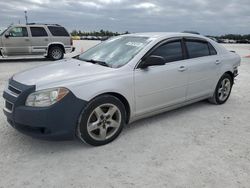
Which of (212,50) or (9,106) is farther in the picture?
(212,50)

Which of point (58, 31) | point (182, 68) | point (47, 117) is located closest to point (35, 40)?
point (58, 31)

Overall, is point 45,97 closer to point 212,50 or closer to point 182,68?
point 182,68

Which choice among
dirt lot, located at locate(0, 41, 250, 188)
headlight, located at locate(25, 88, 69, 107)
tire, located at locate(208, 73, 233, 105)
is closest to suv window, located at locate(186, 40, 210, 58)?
tire, located at locate(208, 73, 233, 105)

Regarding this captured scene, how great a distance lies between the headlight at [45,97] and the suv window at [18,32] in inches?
451

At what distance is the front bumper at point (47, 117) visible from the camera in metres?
3.46

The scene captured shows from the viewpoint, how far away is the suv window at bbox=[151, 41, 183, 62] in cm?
464

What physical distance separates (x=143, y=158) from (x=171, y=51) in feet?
6.84

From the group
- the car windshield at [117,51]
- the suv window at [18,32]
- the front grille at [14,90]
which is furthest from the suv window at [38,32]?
the front grille at [14,90]

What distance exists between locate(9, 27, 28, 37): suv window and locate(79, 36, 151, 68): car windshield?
392 inches

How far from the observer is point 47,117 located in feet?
11.3

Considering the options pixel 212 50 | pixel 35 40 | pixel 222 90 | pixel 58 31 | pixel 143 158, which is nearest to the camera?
pixel 143 158

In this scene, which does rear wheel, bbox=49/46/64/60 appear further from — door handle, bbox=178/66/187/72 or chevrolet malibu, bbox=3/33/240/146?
door handle, bbox=178/66/187/72

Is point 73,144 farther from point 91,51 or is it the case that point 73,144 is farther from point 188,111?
point 188,111

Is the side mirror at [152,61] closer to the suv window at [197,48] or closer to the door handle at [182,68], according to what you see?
the door handle at [182,68]
